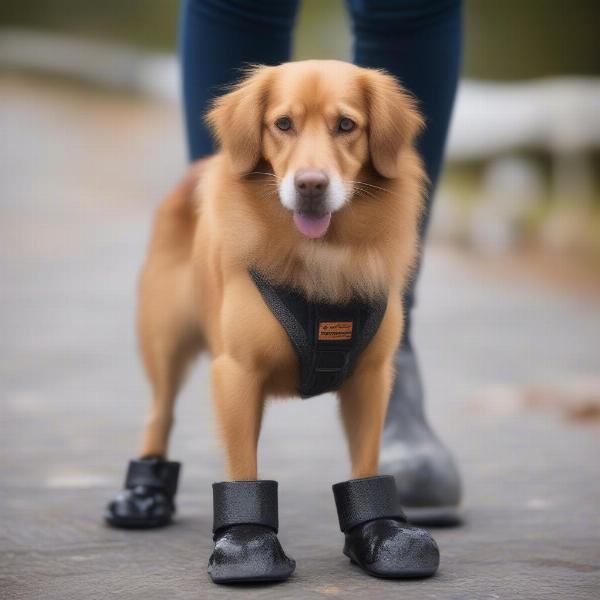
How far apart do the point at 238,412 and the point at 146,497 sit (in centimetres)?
51

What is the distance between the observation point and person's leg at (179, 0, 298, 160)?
8.41 feet

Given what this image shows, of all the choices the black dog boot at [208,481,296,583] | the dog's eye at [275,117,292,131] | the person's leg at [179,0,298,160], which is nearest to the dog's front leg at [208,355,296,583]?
the black dog boot at [208,481,296,583]

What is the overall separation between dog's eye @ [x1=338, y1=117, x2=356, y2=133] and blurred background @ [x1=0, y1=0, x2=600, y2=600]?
0.76 m

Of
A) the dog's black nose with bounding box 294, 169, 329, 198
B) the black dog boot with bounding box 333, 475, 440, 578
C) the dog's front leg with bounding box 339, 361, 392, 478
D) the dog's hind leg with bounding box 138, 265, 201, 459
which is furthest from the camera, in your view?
the dog's hind leg with bounding box 138, 265, 201, 459

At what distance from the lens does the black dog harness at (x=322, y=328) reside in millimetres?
2059

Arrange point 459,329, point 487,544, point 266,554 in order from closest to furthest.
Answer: point 266,554 → point 487,544 → point 459,329

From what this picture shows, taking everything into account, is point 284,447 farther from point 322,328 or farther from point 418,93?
point 322,328

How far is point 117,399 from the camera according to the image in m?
4.30

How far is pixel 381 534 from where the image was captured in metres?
2.08

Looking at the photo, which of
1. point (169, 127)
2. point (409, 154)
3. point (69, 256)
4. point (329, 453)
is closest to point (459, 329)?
point (329, 453)

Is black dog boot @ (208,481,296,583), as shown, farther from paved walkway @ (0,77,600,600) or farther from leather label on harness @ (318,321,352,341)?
leather label on harness @ (318,321,352,341)

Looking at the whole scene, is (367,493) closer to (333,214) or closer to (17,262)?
(333,214)

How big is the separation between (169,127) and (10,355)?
8.07m

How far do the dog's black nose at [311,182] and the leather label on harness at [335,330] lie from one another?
0.24 metres
